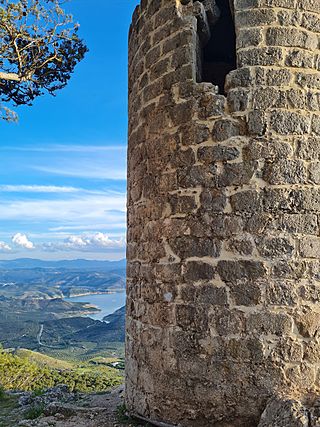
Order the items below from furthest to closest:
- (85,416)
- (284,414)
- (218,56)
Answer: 1. (218,56)
2. (85,416)
3. (284,414)

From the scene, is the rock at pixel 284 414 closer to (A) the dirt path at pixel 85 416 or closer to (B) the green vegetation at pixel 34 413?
(A) the dirt path at pixel 85 416

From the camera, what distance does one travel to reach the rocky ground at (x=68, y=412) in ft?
17.5

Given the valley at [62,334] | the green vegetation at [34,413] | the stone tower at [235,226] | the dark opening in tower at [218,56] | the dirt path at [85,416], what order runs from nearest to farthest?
1. the stone tower at [235,226]
2. the dirt path at [85,416]
3. the green vegetation at [34,413]
4. the dark opening in tower at [218,56]
5. the valley at [62,334]

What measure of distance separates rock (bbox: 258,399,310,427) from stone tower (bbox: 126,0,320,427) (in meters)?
0.04

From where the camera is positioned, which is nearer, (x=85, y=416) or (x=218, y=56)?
(x=85, y=416)

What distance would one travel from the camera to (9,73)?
328 inches

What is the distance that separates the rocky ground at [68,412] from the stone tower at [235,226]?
75cm

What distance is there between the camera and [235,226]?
4.39 m

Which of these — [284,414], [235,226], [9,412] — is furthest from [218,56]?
[9,412]

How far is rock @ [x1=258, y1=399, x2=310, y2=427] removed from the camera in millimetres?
3713

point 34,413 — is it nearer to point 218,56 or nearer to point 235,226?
point 235,226

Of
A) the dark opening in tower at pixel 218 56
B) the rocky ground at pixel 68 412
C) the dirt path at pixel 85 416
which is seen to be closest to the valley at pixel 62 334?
the rocky ground at pixel 68 412

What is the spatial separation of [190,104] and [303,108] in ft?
3.75

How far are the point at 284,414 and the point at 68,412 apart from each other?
10.0ft
